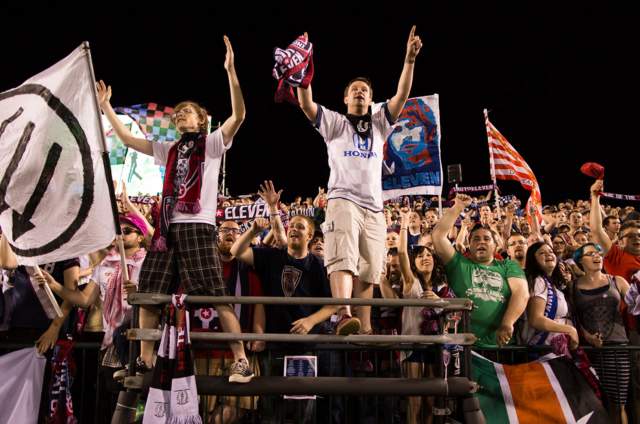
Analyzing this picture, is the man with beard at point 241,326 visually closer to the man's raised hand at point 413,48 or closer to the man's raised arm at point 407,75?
the man's raised arm at point 407,75

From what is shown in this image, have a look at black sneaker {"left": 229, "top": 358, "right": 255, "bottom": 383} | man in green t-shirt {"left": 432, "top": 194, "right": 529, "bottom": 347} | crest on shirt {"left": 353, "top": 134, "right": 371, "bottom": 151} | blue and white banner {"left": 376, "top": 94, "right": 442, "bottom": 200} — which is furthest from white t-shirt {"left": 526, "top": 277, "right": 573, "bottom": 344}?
black sneaker {"left": 229, "top": 358, "right": 255, "bottom": 383}

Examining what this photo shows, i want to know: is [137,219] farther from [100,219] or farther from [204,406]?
[204,406]

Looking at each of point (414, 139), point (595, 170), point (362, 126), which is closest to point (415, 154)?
point (414, 139)

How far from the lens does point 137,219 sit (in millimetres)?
5664

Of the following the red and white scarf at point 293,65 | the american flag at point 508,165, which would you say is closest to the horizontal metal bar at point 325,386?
the red and white scarf at point 293,65

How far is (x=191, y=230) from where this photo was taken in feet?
14.1

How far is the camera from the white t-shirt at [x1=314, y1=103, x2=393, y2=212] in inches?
186

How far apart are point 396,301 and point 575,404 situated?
5.77 ft

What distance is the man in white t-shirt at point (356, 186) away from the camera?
180 inches

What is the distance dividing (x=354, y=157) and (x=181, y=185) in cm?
132

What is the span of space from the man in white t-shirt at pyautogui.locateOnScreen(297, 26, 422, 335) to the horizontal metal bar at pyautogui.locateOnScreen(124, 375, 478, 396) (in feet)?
1.94

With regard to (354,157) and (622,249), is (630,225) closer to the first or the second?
(622,249)

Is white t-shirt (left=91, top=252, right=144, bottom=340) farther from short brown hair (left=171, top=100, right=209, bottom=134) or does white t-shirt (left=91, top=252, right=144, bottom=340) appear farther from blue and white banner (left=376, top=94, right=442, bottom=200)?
blue and white banner (left=376, top=94, right=442, bottom=200)

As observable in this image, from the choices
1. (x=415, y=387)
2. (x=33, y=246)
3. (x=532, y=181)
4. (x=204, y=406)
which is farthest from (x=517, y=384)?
(x=532, y=181)
